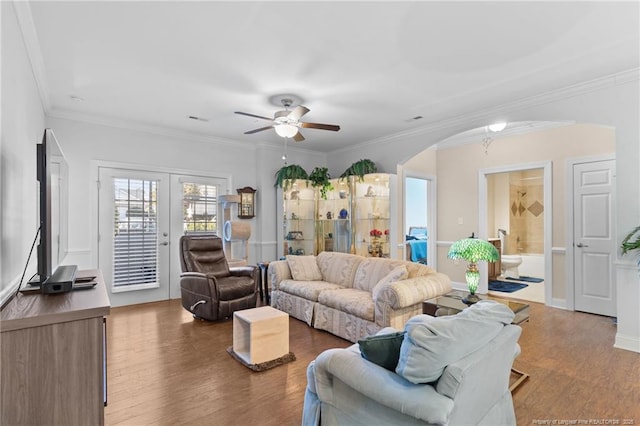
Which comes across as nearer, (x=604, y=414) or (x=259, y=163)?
(x=604, y=414)

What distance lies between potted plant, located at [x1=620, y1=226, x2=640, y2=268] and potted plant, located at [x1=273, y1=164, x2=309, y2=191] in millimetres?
4409

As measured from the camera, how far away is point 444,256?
6234 mm

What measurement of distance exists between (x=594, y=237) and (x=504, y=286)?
2.14 meters

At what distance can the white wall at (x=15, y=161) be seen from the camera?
1.94m

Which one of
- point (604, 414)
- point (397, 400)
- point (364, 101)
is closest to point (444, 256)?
point (364, 101)

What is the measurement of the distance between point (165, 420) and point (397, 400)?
61.8 inches

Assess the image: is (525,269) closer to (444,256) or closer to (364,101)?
(444,256)

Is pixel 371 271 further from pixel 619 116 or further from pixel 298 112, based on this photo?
pixel 619 116

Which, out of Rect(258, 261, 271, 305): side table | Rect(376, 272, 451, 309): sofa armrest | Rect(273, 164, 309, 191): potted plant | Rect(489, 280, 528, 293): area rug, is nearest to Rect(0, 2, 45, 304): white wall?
Rect(376, 272, 451, 309): sofa armrest

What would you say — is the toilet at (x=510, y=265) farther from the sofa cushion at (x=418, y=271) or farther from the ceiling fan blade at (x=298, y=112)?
the ceiling fan blade at (x=298, y=112)

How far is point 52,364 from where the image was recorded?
140 centimetres

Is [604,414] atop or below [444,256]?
below

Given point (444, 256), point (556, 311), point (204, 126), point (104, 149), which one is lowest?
point (556, 311)

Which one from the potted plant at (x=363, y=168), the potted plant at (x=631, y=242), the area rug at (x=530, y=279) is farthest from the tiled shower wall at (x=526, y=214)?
the potted plant at (x=631, y=242)
